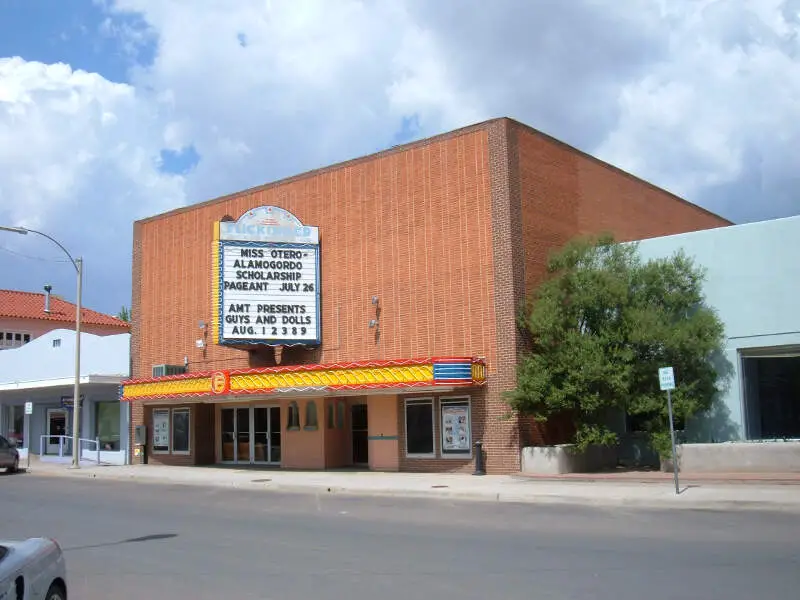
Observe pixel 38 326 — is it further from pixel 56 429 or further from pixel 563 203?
pixel 563 203

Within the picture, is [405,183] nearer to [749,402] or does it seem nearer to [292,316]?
[292,316]

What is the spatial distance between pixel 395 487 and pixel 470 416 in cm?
447

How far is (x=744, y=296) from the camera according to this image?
2305cm

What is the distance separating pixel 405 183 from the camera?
26.1 metres

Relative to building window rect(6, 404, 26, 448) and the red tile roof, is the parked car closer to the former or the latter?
building window rect(6, 404, 26, 448)

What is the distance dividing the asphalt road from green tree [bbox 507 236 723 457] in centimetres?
558

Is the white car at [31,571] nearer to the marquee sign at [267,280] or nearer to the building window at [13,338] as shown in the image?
the marquee sign at [267,280]

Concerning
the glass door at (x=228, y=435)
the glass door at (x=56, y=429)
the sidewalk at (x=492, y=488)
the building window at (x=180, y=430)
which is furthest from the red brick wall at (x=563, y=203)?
the glass door at (x=56, y=429)

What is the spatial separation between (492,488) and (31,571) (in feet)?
47.2

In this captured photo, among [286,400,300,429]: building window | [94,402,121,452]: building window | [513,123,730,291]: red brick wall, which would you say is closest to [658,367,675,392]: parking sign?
[513,123,730,291]: red brick wall

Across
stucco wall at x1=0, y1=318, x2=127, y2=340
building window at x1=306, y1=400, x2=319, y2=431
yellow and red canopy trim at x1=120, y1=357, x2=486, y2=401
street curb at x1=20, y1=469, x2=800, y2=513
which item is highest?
stucco wall at x1=0, y1=318, x2=127, y2=340

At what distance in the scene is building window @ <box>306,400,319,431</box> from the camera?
2809 centimetres

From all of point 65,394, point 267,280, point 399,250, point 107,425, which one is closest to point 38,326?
point 65,394

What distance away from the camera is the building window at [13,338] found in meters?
53.7
